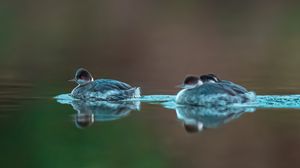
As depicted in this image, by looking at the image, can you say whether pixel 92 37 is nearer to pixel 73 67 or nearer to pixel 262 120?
pixel 73 67

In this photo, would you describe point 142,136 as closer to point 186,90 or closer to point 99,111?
point 99,111

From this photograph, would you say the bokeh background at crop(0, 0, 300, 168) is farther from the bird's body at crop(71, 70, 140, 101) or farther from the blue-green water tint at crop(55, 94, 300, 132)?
the bird's body at crop(71, 70, 140, 101)

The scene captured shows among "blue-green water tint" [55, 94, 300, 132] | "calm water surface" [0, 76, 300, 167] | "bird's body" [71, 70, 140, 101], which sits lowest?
"calm water surface" [0, 76, 300, 167]

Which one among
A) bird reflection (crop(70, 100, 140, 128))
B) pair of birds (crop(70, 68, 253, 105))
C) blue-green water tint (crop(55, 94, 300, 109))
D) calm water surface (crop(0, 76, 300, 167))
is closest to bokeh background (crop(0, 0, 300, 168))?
calm water surface (crop(0, 76, 300, 167))

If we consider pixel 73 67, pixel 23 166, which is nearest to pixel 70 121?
pixel 23 166

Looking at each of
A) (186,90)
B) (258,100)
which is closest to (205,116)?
(186,90)

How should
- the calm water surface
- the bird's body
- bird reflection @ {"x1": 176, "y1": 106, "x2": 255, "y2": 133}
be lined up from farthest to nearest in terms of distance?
the bird's body, bird reflection @ {"x1": 176, "y1": 106, "x2": 255, "y2": 133}, the calm water surface

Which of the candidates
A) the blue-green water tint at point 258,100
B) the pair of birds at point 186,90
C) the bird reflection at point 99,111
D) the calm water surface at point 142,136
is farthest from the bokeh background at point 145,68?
the pair of birds at point 186,90

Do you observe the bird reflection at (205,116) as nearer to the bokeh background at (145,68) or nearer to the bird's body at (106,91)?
the bokeh background at (145,68)
